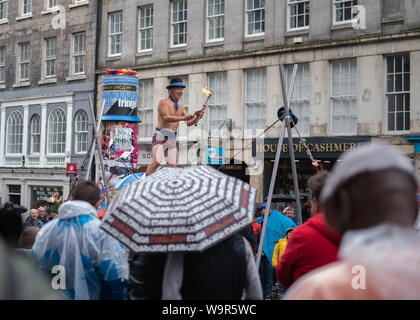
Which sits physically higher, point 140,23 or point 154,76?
point 140,23

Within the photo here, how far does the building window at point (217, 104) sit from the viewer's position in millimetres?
24562

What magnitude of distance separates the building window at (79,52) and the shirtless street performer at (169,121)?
2094 centimetres

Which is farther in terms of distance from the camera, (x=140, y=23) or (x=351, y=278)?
(x=140, y=23)

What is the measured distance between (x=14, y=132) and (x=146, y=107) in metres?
10.4

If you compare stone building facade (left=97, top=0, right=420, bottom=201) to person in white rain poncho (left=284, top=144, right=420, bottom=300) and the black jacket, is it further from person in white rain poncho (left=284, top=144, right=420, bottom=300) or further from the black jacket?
person in white rain poncho (left=284, top=144, right=420, bottom=300)

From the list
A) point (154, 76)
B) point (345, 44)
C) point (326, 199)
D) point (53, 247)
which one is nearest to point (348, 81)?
point (345, 44)

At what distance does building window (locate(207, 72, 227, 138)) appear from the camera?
24.6 m

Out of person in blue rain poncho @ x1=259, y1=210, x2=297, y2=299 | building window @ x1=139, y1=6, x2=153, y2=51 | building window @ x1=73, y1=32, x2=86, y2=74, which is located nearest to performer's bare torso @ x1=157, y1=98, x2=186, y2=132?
person in blue rain poncho @ x1=259, y1=210, x2=297, y2=299

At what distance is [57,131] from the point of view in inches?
1226

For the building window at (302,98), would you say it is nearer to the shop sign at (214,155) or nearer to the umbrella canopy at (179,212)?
the shop sign at (214,155)

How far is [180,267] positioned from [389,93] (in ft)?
60.1

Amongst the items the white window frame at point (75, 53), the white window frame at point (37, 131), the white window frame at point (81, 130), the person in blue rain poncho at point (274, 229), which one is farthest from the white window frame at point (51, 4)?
the person in blue rain poncho at point (274, 229)
